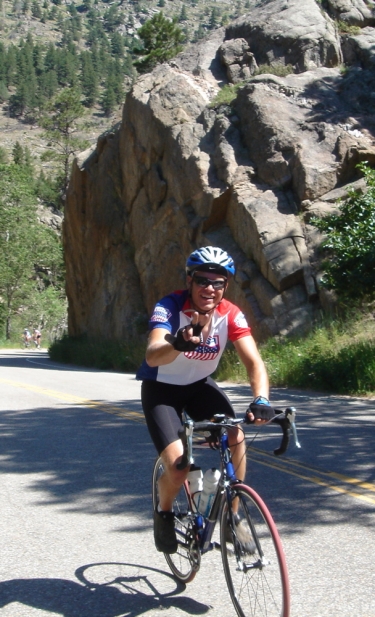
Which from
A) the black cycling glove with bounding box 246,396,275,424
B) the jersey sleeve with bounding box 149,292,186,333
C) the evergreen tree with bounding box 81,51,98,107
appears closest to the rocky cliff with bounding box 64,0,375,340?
the jersey sleeve with bounding box 149,292,186,333

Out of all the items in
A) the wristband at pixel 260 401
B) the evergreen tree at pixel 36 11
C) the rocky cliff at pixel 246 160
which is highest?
the evergreen tree at pixel 36 11

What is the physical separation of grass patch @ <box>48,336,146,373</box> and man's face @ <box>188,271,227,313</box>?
21482mm

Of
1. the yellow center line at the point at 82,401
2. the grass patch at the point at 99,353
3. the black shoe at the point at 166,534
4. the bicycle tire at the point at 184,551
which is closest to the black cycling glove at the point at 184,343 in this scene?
the bicycle tire at the point at 184,551

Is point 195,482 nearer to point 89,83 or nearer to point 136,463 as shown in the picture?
point 136,463

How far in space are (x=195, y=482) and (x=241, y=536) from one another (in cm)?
58

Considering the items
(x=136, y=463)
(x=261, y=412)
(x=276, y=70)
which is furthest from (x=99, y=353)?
(x=261, y=412)

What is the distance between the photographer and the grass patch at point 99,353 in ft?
88.4

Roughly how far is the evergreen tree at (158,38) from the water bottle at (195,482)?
3847 centimetres

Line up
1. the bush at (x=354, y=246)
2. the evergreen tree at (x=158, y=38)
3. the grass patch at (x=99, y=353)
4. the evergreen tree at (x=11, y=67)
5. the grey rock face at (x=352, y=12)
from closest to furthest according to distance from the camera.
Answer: the bush at (x=354, y=246), the grass patch at (x=99, y=353), the grey rock face at (x=352, y=12), the evergreen tree at (x=158, y=38), the evergreen tree at (x=11, y=67)

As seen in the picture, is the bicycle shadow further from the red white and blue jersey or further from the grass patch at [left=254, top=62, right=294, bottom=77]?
the grass patch at [left=254, top=62, right=294, bottom=77]

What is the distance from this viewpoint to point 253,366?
432 centimetres

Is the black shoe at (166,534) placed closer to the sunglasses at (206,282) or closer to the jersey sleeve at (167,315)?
the jersey sleeve at (167,315)

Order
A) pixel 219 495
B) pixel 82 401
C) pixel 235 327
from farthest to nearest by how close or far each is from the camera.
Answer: pixel 82 401, pixel 235 327, pixel 219 495

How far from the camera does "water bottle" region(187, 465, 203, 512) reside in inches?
167
